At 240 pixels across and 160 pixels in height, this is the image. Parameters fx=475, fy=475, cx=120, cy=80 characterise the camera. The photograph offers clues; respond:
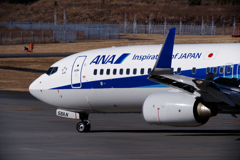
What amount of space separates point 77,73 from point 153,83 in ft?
13.7

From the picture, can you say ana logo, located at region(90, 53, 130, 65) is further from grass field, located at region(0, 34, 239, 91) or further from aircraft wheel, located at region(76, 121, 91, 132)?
grass field, located at region(0, 34, 239, 91)

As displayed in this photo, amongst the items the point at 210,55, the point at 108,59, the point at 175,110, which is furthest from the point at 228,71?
the point at 108,59

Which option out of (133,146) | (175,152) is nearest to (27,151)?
(133,146)

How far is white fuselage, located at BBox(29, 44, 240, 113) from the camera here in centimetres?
2002

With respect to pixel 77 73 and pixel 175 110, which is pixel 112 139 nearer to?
pixel 175 110

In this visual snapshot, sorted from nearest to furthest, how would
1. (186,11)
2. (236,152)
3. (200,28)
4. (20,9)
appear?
1. (236,152)
2. (200,28)
3. (186,11)
4. (20,9)

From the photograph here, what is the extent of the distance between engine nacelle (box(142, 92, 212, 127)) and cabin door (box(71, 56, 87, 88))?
4.56 m

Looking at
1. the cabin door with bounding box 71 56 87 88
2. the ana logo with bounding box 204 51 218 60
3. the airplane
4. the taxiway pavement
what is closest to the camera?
the taxiway pavement

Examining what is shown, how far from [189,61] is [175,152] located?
501 cm

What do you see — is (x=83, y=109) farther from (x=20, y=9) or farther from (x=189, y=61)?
(x=20, y=9)

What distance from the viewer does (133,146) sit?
1820 cm

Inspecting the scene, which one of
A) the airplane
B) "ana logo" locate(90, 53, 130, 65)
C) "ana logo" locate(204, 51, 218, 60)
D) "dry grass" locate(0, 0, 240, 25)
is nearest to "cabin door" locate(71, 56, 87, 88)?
the airplane

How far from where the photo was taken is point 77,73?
22.8m

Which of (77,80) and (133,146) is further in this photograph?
(77,80)
